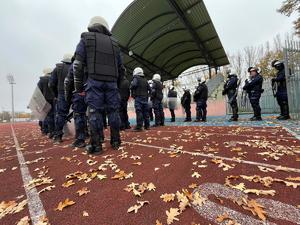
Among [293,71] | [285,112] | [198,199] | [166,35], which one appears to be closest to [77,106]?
[198,199]

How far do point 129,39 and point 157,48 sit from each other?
3365 millimetres

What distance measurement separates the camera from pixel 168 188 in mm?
2096

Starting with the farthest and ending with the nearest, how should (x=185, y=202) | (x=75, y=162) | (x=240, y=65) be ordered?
(x=240, y=65), (x=75, y=162), (x=185, y=202)

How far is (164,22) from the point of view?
45.5 feet

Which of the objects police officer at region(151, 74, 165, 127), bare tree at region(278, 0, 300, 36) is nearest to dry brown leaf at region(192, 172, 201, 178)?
police officer at region(151, 74, 165, 127)

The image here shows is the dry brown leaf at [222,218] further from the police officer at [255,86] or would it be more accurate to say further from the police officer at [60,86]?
the police officer at [255,86]

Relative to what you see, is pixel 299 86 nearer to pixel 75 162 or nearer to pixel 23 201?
pixel 75 162

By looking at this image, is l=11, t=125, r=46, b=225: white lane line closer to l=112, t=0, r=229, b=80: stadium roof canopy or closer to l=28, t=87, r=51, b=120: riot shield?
l=28, t=87, r=51, b=120: riot shield

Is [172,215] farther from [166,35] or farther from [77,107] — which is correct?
[166,35]

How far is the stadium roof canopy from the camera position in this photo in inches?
473

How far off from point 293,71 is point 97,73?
736 centimetres

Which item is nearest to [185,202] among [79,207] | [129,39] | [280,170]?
[79,207]

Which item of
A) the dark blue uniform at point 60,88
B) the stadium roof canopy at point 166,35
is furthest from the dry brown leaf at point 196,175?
the stadium roof canopy at point 166,35

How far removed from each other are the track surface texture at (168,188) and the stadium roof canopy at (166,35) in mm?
11013
